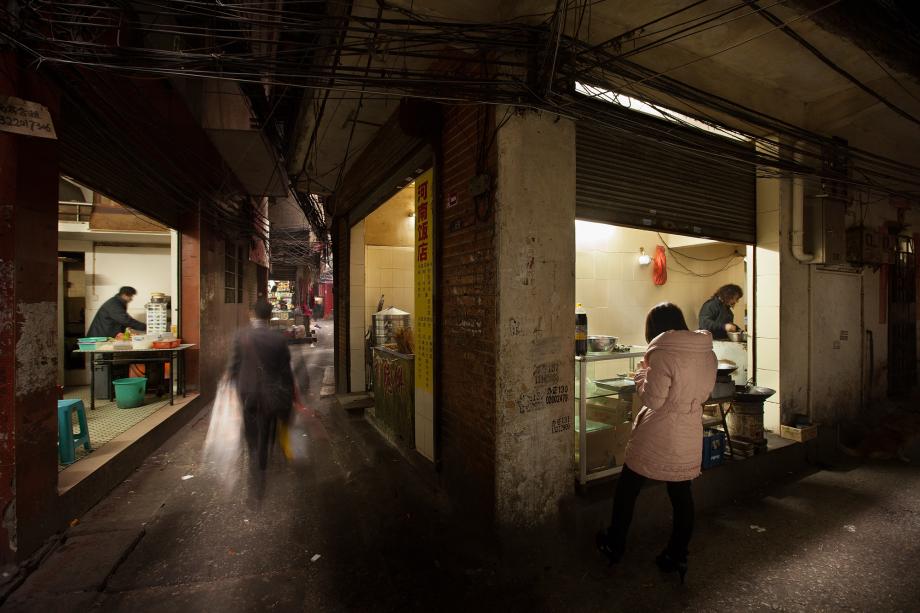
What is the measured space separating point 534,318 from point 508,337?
11.1 inches

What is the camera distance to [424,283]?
179 inches

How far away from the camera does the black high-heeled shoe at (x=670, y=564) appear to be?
9.68 feet

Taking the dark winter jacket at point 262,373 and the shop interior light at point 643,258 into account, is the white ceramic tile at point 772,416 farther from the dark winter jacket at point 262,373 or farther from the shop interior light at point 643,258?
the dark winter jacket at point 262,373

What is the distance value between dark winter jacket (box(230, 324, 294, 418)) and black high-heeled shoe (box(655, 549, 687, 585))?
364 centimetres

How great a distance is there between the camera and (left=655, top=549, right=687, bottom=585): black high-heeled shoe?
295cm

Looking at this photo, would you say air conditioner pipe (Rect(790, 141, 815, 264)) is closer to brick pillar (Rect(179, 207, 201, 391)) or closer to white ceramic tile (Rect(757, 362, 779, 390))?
white ceramic tile (Rect(757, 362, 779, 390))

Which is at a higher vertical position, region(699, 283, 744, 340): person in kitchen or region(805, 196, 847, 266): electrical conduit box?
region(805, 196, 847, 266): electrical conduit box

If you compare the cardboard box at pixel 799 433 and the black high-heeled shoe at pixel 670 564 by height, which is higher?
the cardboard box at pixel 799 433

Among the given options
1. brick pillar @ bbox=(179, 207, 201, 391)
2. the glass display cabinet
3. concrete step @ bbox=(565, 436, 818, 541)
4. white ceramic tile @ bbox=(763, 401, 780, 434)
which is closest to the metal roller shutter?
the glass display cabinet

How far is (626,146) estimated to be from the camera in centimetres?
421

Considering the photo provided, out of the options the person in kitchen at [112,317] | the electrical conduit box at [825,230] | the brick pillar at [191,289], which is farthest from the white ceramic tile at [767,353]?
the person in kitchen at [112,317]

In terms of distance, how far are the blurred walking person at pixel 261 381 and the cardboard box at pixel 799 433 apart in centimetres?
588

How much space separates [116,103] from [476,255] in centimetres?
437

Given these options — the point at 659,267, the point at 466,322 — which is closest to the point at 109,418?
the point at 466,322
